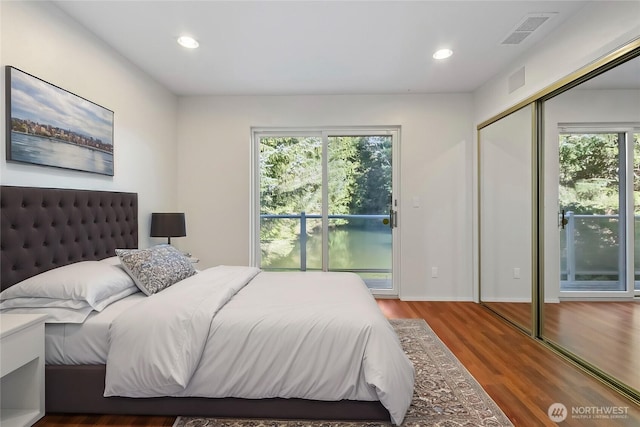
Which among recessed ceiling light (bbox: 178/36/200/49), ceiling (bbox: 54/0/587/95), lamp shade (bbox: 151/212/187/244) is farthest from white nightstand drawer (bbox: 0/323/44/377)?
recessed ceiling light (bbox: 178/36/200/49)

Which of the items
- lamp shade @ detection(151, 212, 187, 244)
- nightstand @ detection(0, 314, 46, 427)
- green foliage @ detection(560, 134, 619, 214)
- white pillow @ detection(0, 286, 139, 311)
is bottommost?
nightstand @ detection(0, 314, 46, 427)

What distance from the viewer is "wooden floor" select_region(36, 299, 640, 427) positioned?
1729mm

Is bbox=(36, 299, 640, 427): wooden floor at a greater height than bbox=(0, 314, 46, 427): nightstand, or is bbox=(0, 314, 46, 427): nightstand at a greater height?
bbox=(0, 314, 46, 427): nightstand

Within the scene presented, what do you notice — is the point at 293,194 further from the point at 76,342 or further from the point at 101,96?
the point at 76,342

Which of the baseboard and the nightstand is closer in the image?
the nightstand

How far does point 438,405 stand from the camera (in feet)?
6.04

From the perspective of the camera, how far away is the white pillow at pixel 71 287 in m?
1.76

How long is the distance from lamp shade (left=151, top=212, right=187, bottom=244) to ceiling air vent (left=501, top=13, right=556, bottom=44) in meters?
3.47

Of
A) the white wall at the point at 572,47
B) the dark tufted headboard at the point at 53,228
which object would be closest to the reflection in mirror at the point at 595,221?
the white wall at the point at 572,47

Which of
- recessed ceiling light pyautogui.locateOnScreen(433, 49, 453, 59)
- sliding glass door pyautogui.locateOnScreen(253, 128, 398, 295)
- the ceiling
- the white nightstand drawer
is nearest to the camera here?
the white nightstand drawer

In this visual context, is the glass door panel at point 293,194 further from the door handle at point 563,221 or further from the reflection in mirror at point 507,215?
the door handle at point 563,221

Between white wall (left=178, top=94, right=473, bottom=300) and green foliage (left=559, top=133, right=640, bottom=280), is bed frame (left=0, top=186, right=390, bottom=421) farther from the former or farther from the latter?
green foliage (left=559, top=133, right=640, bottom=280)

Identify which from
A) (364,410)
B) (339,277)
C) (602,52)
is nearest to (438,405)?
(364,410)

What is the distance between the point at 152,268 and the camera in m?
2.17
